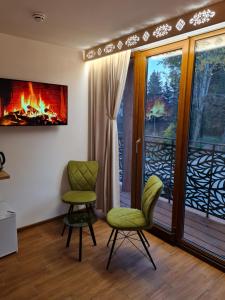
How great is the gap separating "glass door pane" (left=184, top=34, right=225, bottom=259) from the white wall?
1.59 m

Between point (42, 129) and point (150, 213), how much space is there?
5.60 ft

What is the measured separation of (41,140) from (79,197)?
87cm

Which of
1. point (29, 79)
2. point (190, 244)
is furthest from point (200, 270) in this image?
point (29, 79)

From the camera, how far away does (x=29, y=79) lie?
2758 mm

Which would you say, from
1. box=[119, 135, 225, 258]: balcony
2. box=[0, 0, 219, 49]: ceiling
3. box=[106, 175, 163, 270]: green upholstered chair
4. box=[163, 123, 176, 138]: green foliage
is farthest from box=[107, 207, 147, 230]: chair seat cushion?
box=[0, 0, 219, 49]: ceiling

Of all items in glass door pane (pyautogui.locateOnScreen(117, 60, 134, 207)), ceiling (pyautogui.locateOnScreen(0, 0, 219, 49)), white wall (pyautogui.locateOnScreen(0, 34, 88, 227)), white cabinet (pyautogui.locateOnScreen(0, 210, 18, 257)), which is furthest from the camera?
glass door pane (pyautogui.locateOnScreen(117, 60, 134, 207))

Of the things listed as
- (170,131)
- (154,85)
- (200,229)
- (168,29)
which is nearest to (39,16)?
(168,29)

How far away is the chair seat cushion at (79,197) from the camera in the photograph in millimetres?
2716

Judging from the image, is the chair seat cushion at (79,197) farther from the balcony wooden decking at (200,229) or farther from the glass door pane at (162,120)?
the balcony wooden decking at (200,229)

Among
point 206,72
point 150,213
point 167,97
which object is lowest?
point 150,213

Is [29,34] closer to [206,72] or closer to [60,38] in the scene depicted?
[60,38]

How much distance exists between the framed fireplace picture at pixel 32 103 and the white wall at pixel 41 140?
13cm

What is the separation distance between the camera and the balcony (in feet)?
7.92

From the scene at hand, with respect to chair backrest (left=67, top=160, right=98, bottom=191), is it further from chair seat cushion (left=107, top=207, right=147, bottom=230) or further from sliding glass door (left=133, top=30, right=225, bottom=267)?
chair seat cushion (left=107, top=207, right=147, bottom=230)
